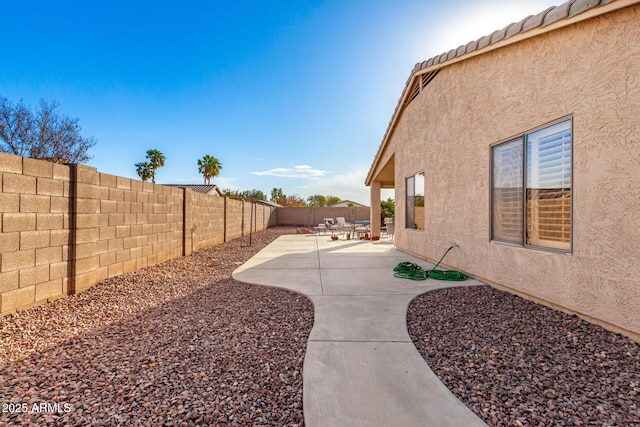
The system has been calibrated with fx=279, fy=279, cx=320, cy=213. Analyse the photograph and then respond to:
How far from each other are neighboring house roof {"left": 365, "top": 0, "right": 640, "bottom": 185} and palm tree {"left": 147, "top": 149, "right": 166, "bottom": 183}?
33.3 meters

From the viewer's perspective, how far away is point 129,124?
16891 millimetres

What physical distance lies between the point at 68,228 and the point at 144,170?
3393cm

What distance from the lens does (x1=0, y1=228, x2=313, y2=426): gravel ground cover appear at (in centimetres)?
183

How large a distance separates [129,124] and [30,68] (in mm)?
4925

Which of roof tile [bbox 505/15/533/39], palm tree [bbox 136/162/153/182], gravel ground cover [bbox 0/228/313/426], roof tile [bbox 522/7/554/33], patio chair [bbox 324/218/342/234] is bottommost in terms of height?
gravel ground cover [bbox 0/228/313/426]

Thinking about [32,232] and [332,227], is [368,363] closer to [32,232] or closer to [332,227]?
[32,232]

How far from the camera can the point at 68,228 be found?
420cm

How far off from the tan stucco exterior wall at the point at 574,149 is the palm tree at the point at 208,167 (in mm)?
37037

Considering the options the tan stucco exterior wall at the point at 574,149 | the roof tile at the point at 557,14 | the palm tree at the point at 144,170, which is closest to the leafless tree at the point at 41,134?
the palm tree at the point at 144,170

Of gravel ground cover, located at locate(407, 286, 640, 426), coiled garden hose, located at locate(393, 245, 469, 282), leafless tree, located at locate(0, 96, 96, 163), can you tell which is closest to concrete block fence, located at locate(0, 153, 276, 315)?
gravel ground cover, located at locate(407, 286, 640, 426)

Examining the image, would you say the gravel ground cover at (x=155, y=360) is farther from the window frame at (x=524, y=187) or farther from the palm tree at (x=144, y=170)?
the palm tree at (x=144, y=170)

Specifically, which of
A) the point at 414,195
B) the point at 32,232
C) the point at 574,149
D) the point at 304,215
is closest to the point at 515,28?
the point at 574,149

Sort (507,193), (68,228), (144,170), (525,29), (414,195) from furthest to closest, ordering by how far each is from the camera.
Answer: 1. (144,170)
2. (414,195)
3. (507,193)
4. (68,228)
5. (525,29)

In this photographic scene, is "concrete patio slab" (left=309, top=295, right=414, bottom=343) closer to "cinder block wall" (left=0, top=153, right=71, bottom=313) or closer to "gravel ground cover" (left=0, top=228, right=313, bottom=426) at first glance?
"gravel ground cover" (left=0, top=228, right=313, bottom=426)
